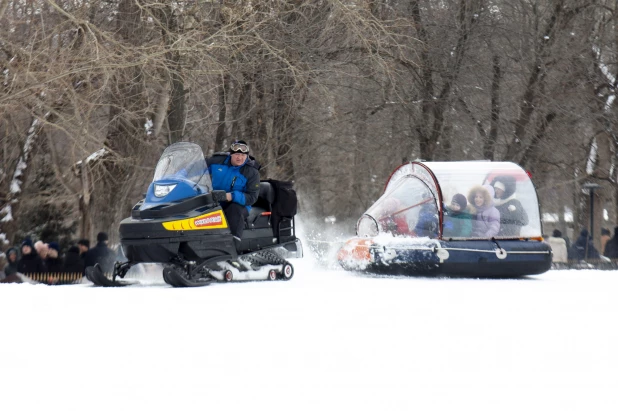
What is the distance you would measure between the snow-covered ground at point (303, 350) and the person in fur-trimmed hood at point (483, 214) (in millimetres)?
3058

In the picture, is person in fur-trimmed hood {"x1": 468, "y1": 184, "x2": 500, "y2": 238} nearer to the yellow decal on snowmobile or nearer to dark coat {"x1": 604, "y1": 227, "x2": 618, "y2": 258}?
the yellow decal on snowmobile

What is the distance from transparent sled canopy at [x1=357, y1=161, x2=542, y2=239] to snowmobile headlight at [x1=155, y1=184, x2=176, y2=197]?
3654mm

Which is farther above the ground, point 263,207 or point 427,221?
point 263,207

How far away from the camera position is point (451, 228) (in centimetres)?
1287

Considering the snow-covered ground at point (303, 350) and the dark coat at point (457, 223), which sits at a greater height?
the dark coat at point (457, 223)

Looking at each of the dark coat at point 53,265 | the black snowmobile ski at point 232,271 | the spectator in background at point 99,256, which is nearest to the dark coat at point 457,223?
the black snowmobile ski at point 232,271

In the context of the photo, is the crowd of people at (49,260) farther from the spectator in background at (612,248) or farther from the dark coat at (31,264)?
the spectator in background at (612,248)

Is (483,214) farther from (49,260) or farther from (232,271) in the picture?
(49,260)

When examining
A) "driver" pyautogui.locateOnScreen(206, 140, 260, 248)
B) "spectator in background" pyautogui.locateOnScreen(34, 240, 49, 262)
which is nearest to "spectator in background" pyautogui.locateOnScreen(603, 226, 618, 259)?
"driver" pyautogui.locateOnScreen(206, 140, 260, 248)

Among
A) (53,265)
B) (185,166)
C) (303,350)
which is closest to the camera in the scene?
(303,350)

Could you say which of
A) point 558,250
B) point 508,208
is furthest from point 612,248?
point 508,208

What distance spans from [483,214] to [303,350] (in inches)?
284

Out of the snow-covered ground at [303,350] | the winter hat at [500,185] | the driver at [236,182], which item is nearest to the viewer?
the snow-covered ground at [303,350]

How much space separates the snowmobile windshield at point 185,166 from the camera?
432 inches
